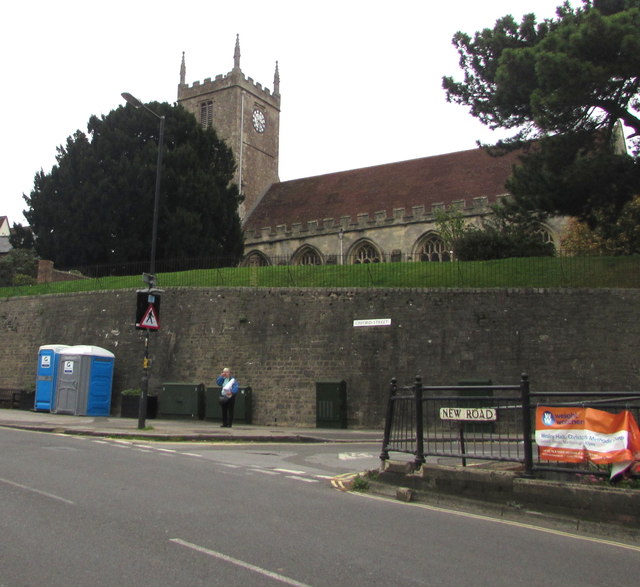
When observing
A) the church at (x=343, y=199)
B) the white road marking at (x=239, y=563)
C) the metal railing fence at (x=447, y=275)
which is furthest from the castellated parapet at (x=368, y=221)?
the white road marking at (x=239, y=563)

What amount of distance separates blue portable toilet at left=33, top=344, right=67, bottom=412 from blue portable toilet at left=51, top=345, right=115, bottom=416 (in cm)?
19

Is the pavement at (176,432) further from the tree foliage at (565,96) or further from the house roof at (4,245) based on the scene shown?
the house roof at (4,245)

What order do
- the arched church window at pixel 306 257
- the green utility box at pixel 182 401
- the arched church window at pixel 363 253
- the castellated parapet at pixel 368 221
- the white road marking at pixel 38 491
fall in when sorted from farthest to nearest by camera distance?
1. the arched church window at pixel 306 257
2. the arched church window at pixel 363 253
3. the castellated parapet at pixel 368 221
4. the green utility box at pixel 182 401
5. the white road marking at pixel 38 491

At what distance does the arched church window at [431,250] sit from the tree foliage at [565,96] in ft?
50.7

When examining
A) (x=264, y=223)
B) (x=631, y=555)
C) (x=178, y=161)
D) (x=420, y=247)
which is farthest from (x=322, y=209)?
(x=631, y=555)

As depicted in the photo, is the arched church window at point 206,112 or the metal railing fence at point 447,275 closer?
the metal railing fence at point 447,275

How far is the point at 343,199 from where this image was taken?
146 ft

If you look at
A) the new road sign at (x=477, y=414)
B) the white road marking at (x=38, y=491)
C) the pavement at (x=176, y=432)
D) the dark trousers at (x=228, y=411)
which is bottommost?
the white road marking at (x=38, y=491)

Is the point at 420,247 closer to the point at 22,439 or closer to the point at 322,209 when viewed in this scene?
the point at 322,209

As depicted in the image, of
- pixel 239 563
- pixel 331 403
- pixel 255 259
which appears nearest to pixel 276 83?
pixel 255 259

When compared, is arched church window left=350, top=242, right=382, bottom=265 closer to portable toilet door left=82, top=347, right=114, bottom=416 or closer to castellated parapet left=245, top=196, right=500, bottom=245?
castellated parapet left=245, top=196, right=500, bottom=245

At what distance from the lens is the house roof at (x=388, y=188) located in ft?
128

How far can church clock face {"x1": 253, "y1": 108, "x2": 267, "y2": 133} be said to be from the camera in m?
56.5

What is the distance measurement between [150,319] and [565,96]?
12317 millimetres
